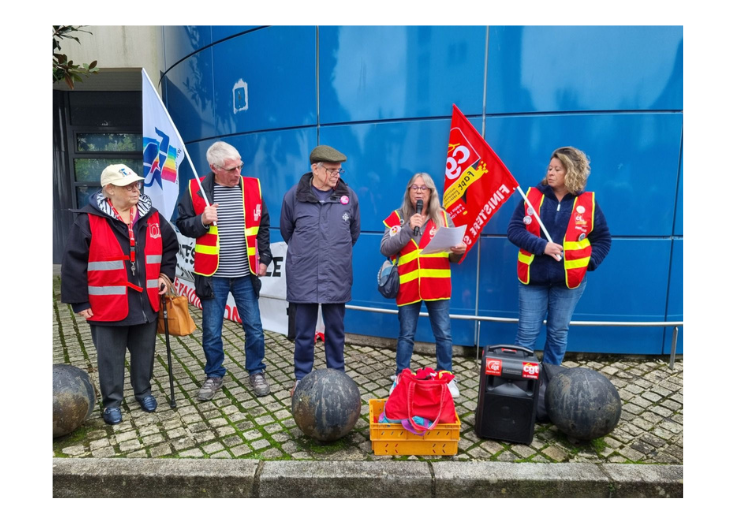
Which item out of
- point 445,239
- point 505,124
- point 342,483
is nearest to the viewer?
point 342,483

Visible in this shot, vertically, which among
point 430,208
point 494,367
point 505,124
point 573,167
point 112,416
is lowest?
point 112,416

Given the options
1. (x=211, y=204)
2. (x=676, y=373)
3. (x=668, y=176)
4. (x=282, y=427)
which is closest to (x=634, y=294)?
(x=676, y=373)

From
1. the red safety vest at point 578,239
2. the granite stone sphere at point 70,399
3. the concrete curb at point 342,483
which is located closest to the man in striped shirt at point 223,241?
the granite stone sphere at point 70,399

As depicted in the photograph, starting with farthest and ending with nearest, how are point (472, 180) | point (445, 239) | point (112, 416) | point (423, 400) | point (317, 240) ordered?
point (472, 180) → point (317, 240) → point (445, 239) → point (112, 416) → point (423, 400)

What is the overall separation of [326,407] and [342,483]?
0.49m

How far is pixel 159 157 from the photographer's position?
164 inches

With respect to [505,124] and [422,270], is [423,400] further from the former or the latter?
[505,124]

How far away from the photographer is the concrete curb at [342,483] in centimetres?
295

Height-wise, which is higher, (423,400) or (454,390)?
(423,400)

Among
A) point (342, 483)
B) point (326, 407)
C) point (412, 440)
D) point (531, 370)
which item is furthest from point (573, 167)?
point (342, 483)

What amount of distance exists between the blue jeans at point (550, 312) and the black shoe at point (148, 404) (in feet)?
10.4

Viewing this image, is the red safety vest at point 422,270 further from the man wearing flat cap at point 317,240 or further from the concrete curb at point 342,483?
the concrete curb at point 342,483

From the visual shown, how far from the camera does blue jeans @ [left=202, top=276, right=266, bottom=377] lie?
4039 mm

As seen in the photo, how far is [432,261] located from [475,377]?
1391 millimetres
